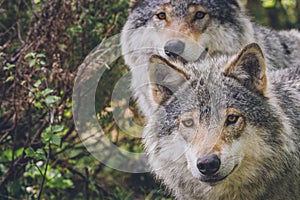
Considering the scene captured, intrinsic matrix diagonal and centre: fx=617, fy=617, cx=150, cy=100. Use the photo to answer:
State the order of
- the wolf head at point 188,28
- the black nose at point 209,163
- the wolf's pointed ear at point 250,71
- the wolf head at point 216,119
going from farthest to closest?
the wolf head at point 188,28, the wolf's pointed ear at point 250,71, the wolf head at point 216,119, the black nose at point 209,163

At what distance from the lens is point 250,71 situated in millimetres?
4449

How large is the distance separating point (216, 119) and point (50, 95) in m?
2.02

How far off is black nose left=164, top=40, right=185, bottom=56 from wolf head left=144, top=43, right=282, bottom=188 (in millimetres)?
1020

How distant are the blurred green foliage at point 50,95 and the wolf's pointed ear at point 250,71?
175cm

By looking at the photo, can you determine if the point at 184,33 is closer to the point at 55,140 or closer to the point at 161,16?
the point at 161,16

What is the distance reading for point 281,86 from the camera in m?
4.80

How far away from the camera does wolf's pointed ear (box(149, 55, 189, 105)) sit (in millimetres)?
4590

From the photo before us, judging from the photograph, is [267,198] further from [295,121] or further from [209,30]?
[209,30]

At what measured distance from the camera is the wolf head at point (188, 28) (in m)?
5.89

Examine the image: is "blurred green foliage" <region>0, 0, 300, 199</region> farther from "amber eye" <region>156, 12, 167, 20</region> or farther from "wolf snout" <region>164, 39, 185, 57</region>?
"wolf snout" <region>164, 39, 185, 57</region>

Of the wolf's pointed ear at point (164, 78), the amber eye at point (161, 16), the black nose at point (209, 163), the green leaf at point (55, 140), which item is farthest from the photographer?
the amber eye at point (161, 16)

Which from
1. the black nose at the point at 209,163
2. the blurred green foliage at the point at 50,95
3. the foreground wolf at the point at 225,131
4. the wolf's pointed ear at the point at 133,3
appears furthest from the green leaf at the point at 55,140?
the wolf's pointed ear at the point at 133,3

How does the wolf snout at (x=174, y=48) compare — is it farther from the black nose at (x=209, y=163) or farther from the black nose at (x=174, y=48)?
the black nose at (x=209, y=163)

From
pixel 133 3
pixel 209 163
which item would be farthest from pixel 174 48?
pixel 209 163
